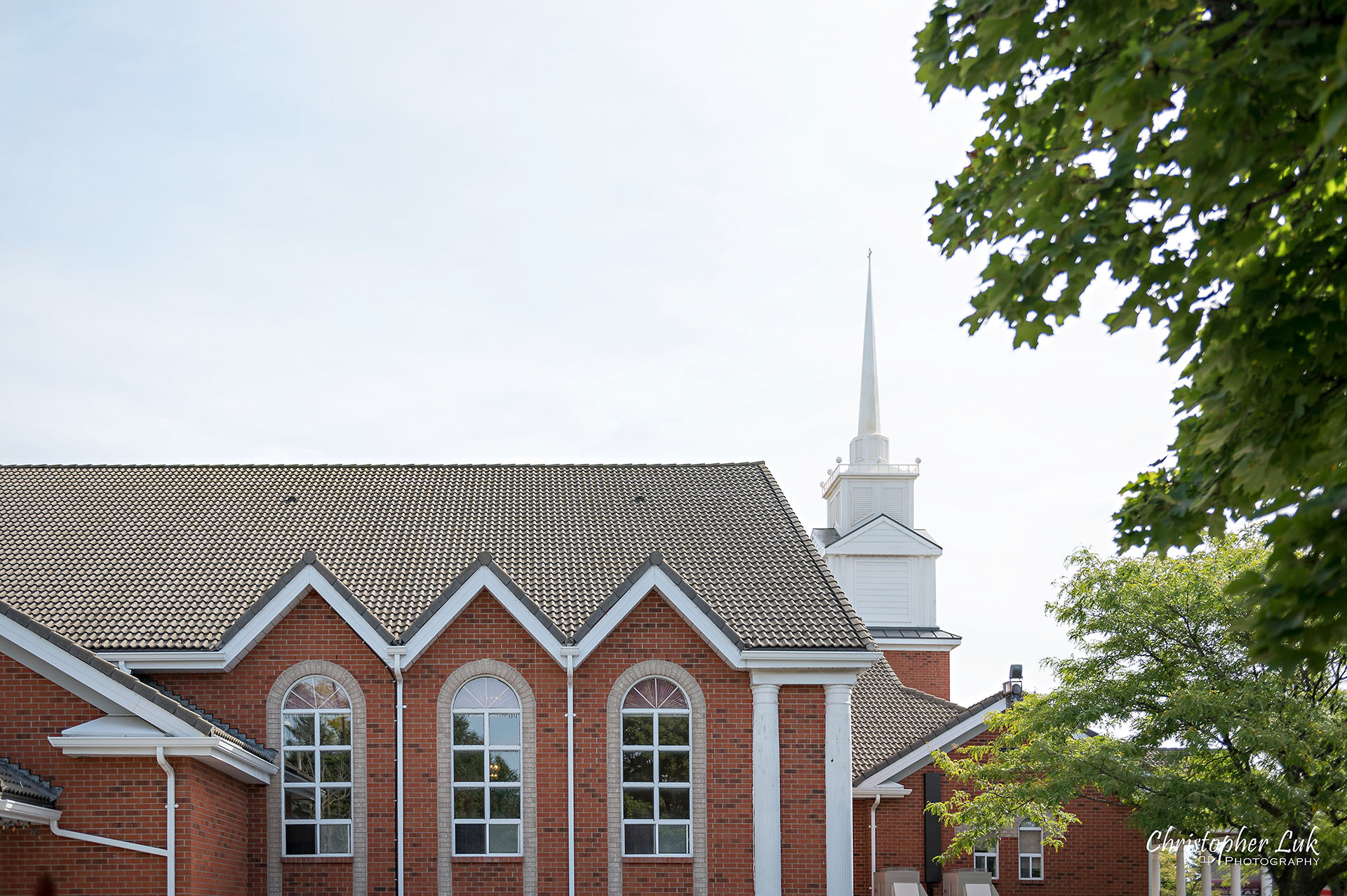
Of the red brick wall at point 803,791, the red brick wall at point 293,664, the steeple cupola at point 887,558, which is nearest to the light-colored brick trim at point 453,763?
the red brick wall at point 293,664

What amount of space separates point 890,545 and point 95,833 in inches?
1502

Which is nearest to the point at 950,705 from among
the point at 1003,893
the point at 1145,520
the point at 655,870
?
the point at 1003,893

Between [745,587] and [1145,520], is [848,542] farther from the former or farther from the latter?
[1145,520]

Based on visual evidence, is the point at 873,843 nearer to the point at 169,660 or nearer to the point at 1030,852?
the point at 1030,852

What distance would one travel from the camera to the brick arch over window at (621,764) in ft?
70.7

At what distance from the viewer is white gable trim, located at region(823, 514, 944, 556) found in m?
51.6

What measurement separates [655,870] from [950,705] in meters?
12.3

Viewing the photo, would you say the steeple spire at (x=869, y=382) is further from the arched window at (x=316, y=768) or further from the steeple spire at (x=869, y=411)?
the arched window at (x=316, y=768)

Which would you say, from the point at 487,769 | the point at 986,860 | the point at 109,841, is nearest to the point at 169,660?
the point at 109,841

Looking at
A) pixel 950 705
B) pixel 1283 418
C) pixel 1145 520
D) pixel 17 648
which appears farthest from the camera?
pixel 950 705

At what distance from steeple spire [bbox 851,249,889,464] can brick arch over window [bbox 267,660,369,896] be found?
116 feet

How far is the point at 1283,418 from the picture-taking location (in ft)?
23.0

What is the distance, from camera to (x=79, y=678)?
1789cm

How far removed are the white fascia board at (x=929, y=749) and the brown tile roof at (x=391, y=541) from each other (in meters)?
5.69
